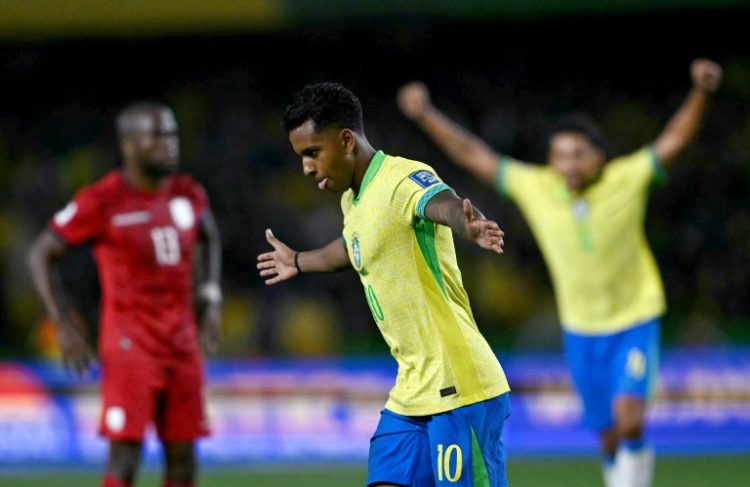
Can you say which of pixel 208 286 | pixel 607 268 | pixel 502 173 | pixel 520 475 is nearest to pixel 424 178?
pixel 208 286

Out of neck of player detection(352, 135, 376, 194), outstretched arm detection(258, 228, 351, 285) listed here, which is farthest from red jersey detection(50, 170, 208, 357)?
neck of player detection(352, 135, 376, 194)

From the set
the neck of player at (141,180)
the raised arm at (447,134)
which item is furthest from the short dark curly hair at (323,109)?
the raised arm at (447,134)

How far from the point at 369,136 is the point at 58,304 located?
9100mm

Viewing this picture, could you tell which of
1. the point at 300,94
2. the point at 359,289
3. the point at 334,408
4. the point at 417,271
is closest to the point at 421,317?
the point at 417,271

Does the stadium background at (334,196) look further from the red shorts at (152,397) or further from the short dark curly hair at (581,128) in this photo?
the red shorts at (152,397)

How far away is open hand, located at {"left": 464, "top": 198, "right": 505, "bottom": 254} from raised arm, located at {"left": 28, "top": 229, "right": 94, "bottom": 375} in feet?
11.8

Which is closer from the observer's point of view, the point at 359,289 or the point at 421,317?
the point at 421,317

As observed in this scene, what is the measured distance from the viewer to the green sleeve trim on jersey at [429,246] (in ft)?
16.5

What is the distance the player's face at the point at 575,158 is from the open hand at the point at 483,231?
171 inches

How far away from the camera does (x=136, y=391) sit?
7.44 m

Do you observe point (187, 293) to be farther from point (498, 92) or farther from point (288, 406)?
point (498, 92)

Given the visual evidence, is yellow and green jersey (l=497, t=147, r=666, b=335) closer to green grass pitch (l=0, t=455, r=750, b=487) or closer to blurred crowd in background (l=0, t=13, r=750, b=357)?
green grass pitch (l=0, t=455, r=750, b=487)

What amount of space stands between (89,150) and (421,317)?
40.8 feet

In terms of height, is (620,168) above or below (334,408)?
above
